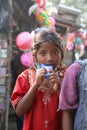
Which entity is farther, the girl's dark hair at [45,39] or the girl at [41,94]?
the girl's dark hair at [45,39]

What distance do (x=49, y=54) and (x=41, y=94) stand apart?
302mm

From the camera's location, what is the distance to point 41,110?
225 cm

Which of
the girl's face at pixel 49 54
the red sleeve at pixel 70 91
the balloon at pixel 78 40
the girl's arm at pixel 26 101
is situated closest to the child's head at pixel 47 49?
the girl's face at pixel 49 54

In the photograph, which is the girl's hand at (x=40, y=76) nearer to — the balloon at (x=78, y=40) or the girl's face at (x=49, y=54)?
the girl's face at (x=49, y=54)

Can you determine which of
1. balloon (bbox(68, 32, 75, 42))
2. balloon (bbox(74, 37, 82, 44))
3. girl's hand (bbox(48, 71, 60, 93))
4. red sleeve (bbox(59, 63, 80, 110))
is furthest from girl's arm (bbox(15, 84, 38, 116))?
balloon (bbox(74, 37, 82, 44))

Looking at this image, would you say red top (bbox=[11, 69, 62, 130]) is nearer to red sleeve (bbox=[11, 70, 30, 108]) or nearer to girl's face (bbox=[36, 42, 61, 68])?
red sleeve (bbox=[11, 70, 30, 108])

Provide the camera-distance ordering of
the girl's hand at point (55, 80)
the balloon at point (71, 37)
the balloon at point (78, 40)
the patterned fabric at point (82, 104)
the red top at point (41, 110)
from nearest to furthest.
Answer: the patterned fabric at point (82, 104) < the girl's hand at point (55, 80) < the red top at point (41, 110) < the balloon at point (71, 37) < the balloon at point (78, 40)

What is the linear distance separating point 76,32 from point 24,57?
5265mm

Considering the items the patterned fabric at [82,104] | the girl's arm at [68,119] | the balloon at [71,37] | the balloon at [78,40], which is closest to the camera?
the patterned fabric at [82,104]

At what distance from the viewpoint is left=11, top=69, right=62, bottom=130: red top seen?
224 centimetres

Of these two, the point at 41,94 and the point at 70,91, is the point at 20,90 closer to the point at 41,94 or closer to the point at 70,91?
the point at 41,94

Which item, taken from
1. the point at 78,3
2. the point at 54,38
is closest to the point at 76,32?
the point at 54,38

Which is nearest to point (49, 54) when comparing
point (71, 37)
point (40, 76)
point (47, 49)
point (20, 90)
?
point (47, 49)

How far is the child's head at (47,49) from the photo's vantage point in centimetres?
226
